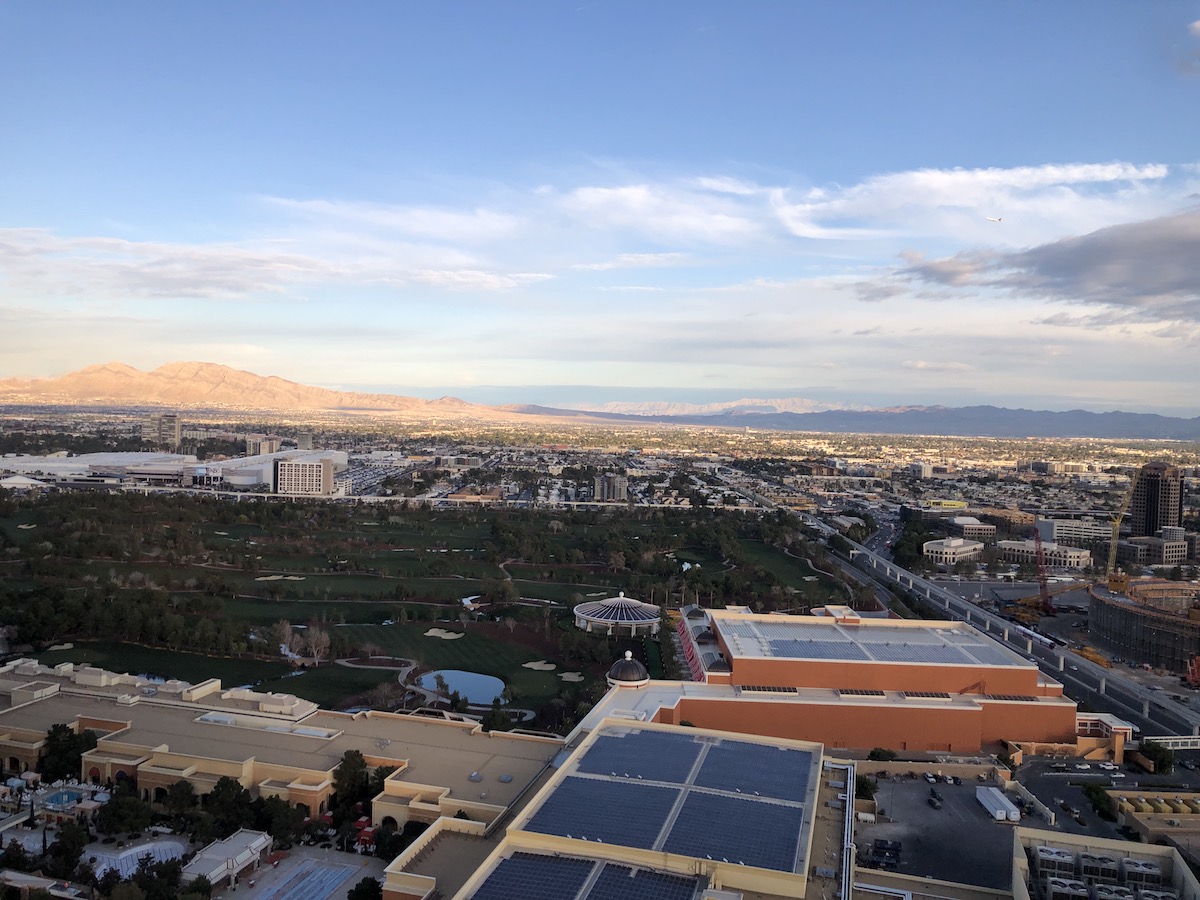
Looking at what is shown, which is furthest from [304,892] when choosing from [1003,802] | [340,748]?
[1003,802]

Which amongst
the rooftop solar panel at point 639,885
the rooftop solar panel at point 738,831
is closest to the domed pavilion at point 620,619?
the rooftop solar panel at point 738,831

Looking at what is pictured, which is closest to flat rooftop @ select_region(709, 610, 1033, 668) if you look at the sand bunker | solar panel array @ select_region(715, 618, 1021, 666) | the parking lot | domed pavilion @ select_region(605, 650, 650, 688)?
solar panel array @ select_region(715, 618, 1021, 666)

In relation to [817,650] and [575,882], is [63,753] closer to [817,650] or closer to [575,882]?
[575,882]

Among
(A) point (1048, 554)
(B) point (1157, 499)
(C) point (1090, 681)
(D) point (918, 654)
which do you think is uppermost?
(B) point (1157, 499)

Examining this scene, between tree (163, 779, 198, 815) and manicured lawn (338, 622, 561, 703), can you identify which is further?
manicured lawn (338, 622, 561, 703)

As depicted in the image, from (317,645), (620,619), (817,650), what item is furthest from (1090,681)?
(317,645)

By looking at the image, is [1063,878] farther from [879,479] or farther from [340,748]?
[879,479]

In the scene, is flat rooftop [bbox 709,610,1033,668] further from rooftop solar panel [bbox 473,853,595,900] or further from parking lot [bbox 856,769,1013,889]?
rooftop solar panel [bbox 473,853,595,900]
